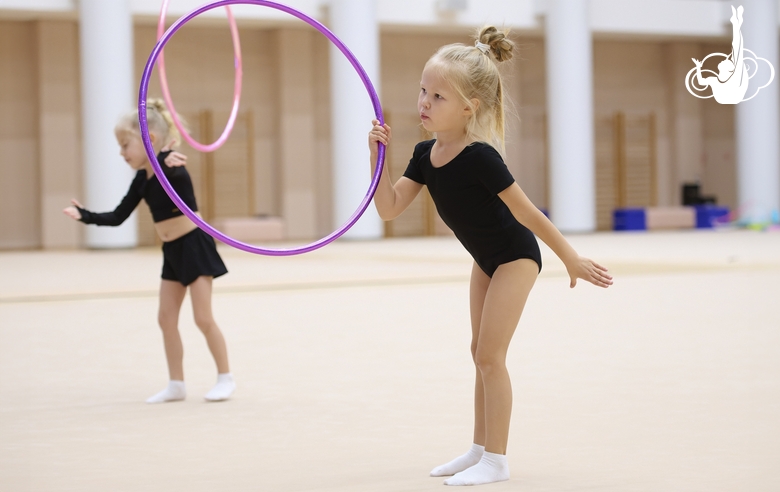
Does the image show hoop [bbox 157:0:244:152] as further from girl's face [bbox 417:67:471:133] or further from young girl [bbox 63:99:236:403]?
girl's face [bbox 417:67:471:133]

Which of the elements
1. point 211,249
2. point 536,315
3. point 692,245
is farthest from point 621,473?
point 692,245

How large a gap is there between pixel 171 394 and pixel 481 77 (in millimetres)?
2255

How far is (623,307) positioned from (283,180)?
1528cm

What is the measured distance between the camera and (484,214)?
125 inches

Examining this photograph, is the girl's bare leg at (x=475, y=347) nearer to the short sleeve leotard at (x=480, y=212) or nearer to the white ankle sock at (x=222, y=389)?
the short sleeve leotard at (x=480, y=212)

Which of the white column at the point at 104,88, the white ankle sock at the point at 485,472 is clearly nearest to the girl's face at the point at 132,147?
the white ankle sock at the point at 485,472

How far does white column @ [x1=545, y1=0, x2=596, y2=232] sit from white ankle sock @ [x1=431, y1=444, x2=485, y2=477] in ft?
59.3

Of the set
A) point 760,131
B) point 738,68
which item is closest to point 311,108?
point 738,68

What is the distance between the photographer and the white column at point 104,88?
17422 millimetres

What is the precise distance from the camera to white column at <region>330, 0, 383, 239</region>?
1908 cm

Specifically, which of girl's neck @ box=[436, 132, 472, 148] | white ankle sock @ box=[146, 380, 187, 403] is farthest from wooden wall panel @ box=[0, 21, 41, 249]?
girl's neck @ box=[436, 132, 472, 148]

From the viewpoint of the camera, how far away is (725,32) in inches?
894

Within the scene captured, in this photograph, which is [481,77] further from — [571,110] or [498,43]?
[571,110]

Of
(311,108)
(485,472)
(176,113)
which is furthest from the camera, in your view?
(311,108)
